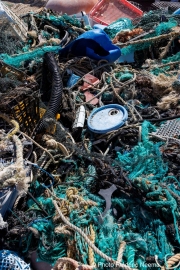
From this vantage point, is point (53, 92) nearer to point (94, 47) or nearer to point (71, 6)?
point (94, 47)

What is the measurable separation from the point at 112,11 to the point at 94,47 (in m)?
1.61

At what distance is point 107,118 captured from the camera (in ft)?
10.4

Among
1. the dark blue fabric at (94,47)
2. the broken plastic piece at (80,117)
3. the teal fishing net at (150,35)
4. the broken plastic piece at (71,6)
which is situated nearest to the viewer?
the broken plastic piece at (80,117)

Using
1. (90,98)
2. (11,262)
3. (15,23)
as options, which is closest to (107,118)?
(90,98)

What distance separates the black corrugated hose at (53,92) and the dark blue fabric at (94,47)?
16.9 inches

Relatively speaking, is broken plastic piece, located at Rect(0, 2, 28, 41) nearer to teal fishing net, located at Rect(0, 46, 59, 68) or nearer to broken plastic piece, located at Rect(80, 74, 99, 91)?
teal fishing net, located at Rect(0, 46, 59, 68)

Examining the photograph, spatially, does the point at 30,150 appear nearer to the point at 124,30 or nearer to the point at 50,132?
the point at 50,132

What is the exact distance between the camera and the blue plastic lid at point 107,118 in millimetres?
3059

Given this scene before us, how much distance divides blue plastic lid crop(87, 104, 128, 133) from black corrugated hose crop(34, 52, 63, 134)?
0.34 m

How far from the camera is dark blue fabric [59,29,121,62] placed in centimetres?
391

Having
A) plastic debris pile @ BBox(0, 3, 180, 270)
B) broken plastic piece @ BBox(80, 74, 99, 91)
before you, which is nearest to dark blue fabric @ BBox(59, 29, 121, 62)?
plastic debris pile @ BBox(0, 3, 180, 270)

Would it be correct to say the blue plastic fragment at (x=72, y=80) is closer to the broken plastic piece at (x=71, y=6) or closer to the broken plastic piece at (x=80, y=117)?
the broken plastic piece at (x=80, y=117)

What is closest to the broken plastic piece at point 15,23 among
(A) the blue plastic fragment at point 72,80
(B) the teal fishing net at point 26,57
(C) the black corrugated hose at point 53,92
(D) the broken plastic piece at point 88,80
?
(B) the teal fishing net at point 26,57

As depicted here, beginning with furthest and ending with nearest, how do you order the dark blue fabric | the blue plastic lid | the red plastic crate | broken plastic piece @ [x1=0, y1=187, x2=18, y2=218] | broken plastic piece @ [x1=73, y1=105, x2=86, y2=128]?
the red plastic crate → the dark blue fabric → broken plastic piece @ [x1=73, y1=105, x2=86, y2=128] → the blue plastic lid → broken plastic piece @ [x1=0, y1=187, x2=18, y2=218]
